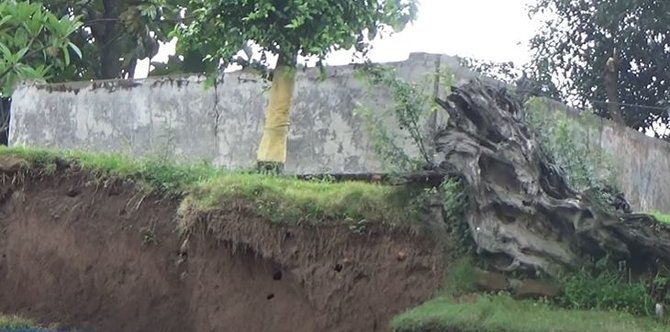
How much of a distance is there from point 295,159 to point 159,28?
237 inches

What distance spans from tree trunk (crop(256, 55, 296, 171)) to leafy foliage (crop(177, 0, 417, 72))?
12cm

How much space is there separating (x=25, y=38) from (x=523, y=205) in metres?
4.56

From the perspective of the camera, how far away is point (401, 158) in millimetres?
8336

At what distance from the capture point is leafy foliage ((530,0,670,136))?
672 inches

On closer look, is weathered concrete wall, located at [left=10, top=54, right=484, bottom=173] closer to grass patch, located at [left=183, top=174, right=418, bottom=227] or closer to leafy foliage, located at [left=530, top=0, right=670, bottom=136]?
grass patch, located at [left=183, top=174, right=418, bottom=227]

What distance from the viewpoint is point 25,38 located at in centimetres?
345

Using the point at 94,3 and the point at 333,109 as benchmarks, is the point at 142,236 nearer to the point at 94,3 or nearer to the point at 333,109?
the point at 333,109

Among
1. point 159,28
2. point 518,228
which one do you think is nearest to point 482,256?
point 518,228

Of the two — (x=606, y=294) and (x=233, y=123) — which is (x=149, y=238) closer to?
(x=233, y=123)

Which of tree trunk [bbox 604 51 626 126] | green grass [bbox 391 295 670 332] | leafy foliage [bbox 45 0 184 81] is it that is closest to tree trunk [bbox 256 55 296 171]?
green grass [bbox 391 295 670 332]

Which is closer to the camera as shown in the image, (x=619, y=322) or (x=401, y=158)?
(x=619, y=322)

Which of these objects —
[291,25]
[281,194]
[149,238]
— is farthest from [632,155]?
[149,238]

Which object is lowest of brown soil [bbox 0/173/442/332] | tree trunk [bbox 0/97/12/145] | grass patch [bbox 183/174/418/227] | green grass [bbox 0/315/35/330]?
green grass [bbox 0/315/35/330]

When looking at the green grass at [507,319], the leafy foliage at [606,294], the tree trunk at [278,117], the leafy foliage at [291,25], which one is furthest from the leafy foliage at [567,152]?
the tree trunk at [278,117]
